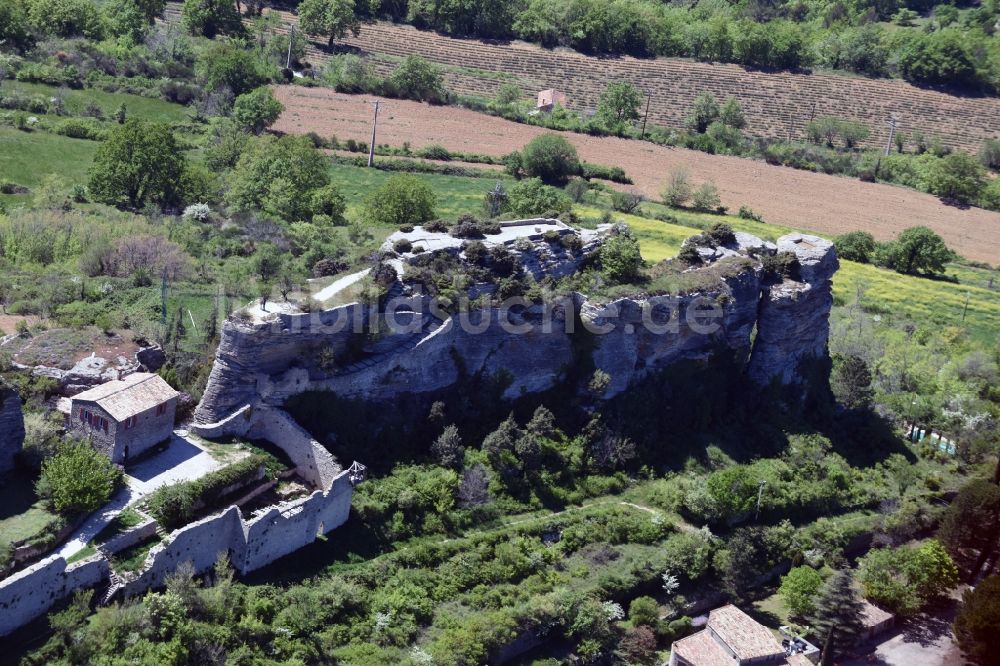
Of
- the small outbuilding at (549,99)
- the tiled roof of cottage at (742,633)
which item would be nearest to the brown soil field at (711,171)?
the small outbuilding at (549,99)

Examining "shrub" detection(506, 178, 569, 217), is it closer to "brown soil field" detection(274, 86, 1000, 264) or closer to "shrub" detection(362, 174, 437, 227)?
"shrub" detection(362, 174, 437, 227)

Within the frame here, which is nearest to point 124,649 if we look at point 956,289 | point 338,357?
point 338,357

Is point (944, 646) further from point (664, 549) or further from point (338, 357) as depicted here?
point (338, 357)

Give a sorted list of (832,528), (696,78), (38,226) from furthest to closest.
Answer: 1. (696,78)
2. (38,226)
3. (832,528)

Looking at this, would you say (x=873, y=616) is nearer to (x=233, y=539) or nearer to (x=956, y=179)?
(x=233, y=539)

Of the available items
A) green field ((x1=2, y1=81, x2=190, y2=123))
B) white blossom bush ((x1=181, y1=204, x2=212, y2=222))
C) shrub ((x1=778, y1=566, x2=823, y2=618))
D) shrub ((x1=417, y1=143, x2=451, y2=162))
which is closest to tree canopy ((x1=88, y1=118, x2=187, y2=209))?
white blossom bush ((x1=181, y1=204, x2=212, y2=222))

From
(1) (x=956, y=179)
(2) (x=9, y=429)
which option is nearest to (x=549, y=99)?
(1) (x=956, y=179)
